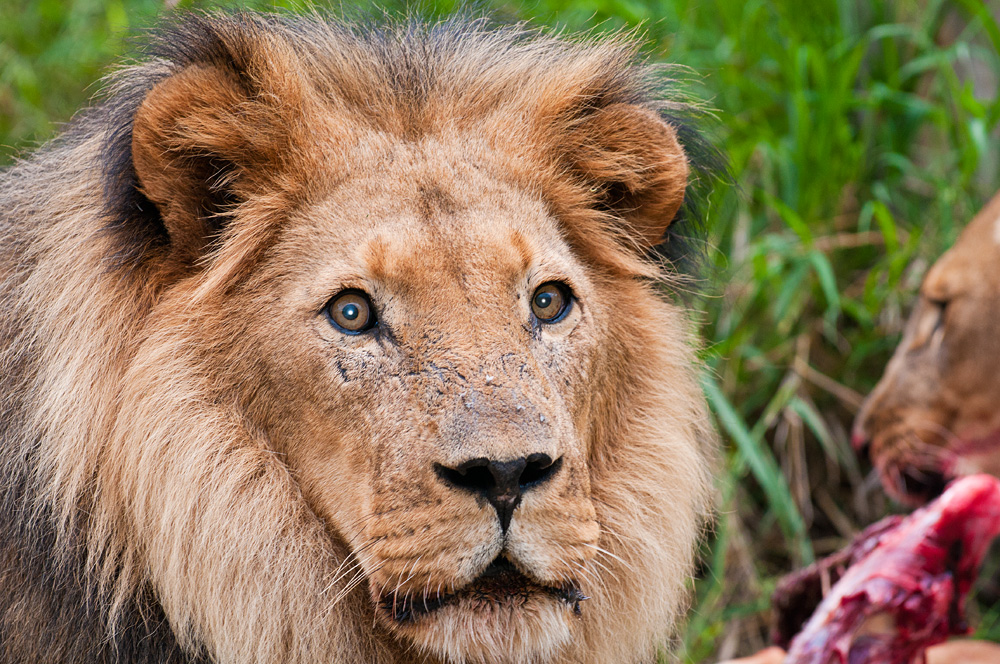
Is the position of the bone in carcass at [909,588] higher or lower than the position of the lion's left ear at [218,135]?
lower

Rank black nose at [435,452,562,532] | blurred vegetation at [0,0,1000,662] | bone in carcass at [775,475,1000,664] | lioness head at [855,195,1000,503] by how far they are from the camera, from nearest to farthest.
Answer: black nose at [435,452,562,532]
bone in carcass at [775,475,1000,664]
lioness head at [855,195,1000,503]
blurred vegetation at [0,0,1000,662]

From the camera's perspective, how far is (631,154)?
8.14 ft

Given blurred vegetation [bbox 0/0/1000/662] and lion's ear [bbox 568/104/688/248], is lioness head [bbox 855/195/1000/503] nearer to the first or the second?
blurred vegetation [bbox 0/0/1000/662]

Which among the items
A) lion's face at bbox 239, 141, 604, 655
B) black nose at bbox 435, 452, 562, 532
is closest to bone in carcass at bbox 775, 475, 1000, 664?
lion's face at bbox 239, 141, 604, 655

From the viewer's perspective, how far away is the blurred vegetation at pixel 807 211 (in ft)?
13.0

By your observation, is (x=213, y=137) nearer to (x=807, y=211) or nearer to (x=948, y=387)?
(x=948, y=387)

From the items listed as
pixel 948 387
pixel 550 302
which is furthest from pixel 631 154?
pixel 948 387

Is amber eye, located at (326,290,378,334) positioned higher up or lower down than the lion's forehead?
lower down

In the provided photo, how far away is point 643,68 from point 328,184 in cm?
93

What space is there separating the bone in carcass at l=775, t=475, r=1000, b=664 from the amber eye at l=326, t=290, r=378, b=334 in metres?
1.50

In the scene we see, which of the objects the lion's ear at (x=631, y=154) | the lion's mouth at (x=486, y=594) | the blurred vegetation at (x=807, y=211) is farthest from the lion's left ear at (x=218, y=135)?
the blurred vegetation at (x=807, y=211)

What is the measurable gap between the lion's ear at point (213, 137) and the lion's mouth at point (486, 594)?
838mm

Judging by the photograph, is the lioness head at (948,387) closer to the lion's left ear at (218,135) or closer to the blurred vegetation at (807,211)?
the blurred vegetation at (807,211)

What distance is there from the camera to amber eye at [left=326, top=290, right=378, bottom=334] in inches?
80.5
